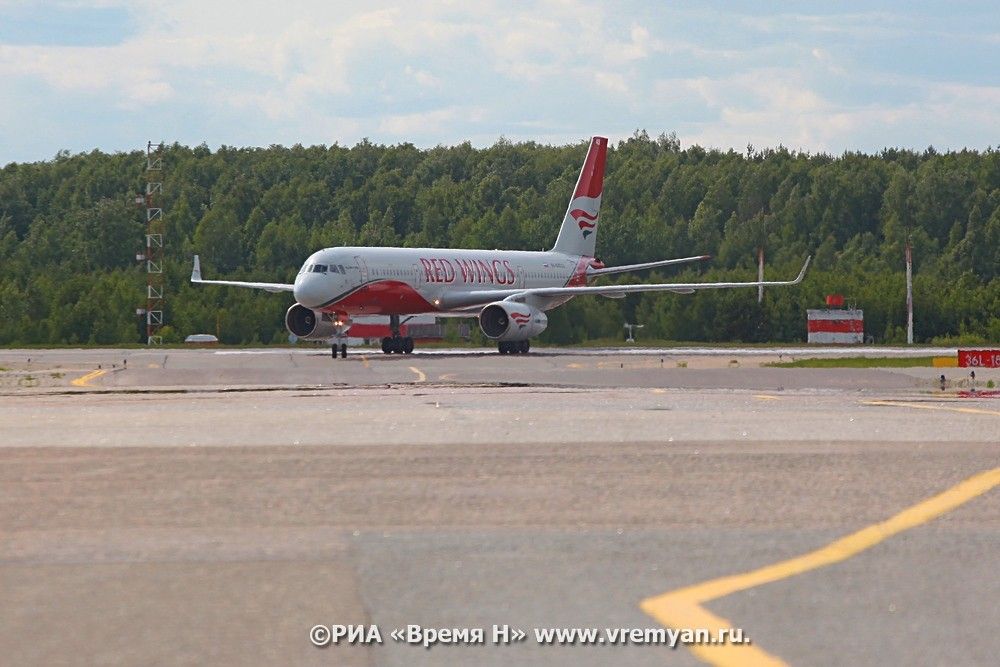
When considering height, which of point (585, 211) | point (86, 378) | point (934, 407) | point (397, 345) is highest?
point (585, 211)

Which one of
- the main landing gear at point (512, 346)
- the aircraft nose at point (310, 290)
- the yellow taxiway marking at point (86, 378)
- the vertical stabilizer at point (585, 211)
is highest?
the vertical stabilizer at point (585, 211)

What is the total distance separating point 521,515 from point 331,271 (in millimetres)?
42830

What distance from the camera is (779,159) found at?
185 metres

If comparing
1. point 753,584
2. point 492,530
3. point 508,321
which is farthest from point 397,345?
point 753,584

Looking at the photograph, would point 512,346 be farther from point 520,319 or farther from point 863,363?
point 863,363

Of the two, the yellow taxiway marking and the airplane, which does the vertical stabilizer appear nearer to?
the airplane

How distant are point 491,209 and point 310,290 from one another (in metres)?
114

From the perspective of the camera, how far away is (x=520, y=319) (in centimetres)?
5569

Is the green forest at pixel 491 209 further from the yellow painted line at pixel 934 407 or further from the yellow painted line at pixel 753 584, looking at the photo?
the yellow painted line at pixel 753 584

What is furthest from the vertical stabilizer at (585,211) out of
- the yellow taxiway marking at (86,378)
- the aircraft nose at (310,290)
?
the yellow taxiway marking at (86,378)

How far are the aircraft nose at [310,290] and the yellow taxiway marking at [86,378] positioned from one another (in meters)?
16.0

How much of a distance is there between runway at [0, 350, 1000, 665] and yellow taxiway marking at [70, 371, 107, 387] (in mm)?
9293

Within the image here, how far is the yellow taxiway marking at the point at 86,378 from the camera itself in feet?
103

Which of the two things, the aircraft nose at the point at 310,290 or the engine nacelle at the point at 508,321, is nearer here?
the aircraft nose at the point at 310,290
